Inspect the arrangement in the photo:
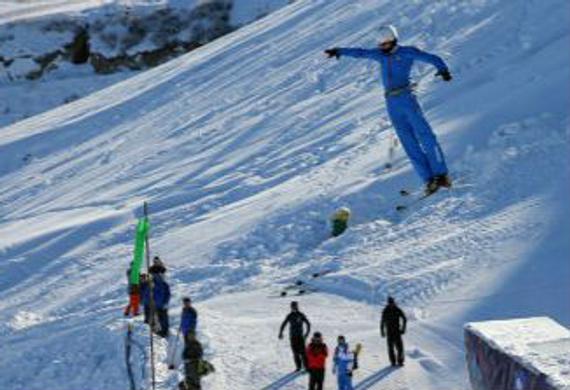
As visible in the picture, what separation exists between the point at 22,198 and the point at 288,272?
12.4 metres

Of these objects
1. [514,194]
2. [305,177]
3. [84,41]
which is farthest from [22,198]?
[84,41]

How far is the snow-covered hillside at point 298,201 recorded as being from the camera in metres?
18.3

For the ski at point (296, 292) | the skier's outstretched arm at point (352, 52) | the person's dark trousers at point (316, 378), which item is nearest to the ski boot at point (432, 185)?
the skier's outstretched arm at point (352, 52)

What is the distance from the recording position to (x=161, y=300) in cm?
1814

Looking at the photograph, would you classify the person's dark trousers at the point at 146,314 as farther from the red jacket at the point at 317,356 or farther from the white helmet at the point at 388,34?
the white helmet at the point at 388,34

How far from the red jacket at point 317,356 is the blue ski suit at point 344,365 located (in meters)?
0.22

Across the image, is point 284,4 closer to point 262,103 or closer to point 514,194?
point 262,103

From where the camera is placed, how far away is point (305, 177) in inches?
1047

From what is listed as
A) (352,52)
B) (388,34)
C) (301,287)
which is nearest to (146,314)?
(301,287)

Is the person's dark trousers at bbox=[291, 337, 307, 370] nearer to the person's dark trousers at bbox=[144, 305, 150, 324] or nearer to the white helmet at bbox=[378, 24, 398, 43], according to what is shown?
the person's dark trousers at bbox=[144, 305, 150, 324]

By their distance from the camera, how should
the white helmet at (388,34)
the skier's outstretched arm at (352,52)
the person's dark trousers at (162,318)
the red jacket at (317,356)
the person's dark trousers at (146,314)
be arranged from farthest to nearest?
the person's dark trousers at (146,314), the person's dark trousers at (162,318), the red jacket at (317,356), the skier's outstretched arm at (352,52), the white helmet at (388,34)

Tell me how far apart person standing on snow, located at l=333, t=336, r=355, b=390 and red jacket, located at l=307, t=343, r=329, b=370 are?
220 millimetres

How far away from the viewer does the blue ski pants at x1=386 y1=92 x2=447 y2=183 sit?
1309 centimetres

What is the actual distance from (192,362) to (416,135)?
5417 millimetres
